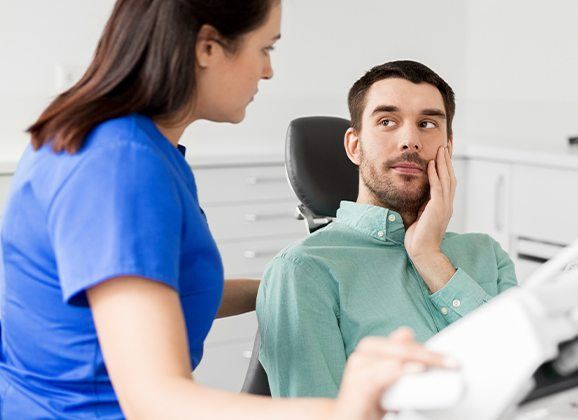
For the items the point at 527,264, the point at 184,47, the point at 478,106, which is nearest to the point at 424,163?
the point at 184,47

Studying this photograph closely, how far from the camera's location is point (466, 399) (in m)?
0.78

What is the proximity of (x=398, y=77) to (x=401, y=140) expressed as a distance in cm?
14

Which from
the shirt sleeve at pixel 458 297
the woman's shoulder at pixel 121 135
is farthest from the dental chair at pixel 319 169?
the woman's shoulder at pixel 121 135

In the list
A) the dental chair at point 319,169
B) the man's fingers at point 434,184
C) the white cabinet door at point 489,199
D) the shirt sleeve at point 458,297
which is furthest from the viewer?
the white cabinet door at point 489,199

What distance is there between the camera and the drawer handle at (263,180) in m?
3.69

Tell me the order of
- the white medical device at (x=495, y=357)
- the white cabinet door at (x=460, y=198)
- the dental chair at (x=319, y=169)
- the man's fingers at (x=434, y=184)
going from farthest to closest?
the white cabinet door at (x=460, y=198)
the dental chair at (x=319, y=169)
the man's fingers at (x=434, y=184)
the white medical device at (x=495, y=357)

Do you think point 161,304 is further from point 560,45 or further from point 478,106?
point 478,106

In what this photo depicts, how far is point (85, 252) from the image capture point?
0.97 meters

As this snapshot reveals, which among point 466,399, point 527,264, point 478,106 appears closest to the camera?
point 466,399

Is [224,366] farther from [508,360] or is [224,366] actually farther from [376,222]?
[508,360]

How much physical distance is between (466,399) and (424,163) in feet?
3.63

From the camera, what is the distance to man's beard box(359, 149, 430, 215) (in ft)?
6.03

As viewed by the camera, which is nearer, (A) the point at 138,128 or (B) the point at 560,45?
(A) the point at 138,128

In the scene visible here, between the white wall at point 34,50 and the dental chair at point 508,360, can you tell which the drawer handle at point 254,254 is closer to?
the white wall at point 34,50
